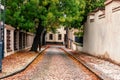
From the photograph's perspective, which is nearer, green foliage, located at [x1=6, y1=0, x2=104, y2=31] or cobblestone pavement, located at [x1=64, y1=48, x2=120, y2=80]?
cobblestone pavement, located at [x1=64, y1=48, x2=120, y2=80]

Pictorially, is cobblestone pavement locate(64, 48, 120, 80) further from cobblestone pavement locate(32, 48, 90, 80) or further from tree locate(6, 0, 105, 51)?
tree locate(6, 0, 105, 51)

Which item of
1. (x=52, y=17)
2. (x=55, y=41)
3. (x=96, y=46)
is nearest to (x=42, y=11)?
(x=52, y=17)

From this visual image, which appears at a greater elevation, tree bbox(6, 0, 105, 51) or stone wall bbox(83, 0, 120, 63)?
tree bbox(6, 0, 105, 51)

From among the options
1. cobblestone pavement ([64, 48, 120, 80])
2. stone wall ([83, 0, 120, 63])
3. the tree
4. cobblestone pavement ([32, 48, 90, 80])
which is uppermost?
the tree

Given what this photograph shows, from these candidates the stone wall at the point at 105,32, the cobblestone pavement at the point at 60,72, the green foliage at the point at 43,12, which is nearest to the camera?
the cobblestone pavement at the point at 60,72

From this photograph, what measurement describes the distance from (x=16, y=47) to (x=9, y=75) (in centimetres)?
1900

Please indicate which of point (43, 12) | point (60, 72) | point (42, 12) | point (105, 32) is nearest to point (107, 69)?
point (60, 72)

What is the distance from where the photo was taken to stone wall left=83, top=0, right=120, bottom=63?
19.0 metres

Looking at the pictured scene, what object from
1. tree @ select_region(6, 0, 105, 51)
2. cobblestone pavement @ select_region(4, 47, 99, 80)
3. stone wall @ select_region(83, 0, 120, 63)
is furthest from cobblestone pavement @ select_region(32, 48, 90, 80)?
tree @ select_region(6, 0, 105, 51)

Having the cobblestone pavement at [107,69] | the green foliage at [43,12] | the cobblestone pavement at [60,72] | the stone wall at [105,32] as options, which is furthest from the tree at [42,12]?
the cobblestone pavement at [60,72]

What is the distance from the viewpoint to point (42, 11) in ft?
98.9

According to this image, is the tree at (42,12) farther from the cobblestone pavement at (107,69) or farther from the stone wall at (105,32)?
the cobblestone pavement at (107,69)

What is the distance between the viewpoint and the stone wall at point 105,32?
1905 cm

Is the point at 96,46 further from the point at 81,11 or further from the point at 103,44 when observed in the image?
the point at 81,11
